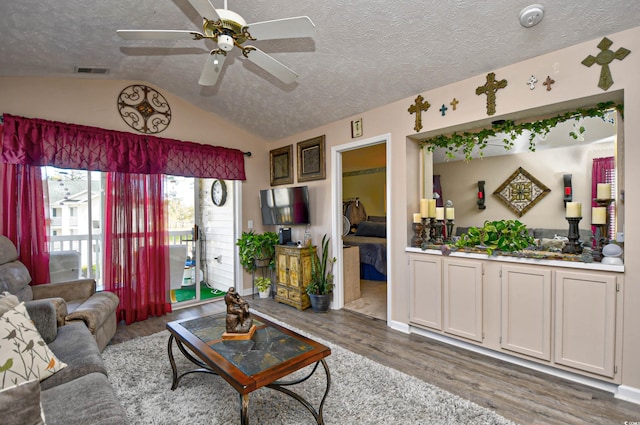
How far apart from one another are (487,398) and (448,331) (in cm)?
88

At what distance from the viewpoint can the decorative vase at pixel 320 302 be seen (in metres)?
3.91

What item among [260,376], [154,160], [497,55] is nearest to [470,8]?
[497,55]

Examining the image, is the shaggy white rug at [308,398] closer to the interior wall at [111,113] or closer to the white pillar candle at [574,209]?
the white pillar candle at [574,209]

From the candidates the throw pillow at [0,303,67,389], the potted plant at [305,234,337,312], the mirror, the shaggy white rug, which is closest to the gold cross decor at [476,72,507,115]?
the mirror

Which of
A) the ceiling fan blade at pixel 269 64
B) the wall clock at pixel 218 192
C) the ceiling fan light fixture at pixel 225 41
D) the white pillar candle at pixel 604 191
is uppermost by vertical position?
the ceiling fan blade at pixel 269 64

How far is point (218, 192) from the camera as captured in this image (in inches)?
194

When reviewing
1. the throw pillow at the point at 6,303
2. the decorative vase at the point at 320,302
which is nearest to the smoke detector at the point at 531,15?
the decorative vase at the point at 320,302

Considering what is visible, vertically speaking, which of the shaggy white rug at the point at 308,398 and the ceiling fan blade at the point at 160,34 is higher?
the ceiling fan blade at the point at 160,34

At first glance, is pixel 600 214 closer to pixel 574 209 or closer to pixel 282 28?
pixel 574 209

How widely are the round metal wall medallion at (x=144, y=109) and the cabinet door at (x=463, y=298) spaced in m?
3.97

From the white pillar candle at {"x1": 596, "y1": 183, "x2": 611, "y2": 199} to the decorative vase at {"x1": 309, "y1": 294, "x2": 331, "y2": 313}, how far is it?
2.94m

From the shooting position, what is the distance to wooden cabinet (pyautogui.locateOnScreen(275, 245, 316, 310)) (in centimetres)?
407

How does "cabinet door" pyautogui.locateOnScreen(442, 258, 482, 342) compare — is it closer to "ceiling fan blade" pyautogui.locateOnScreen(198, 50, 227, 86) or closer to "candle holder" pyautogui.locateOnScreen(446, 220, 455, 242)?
"candle holder" pyautogui.locateOnScreen(446, 220, 455, 242)

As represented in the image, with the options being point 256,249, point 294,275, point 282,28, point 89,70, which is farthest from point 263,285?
point 282,28
